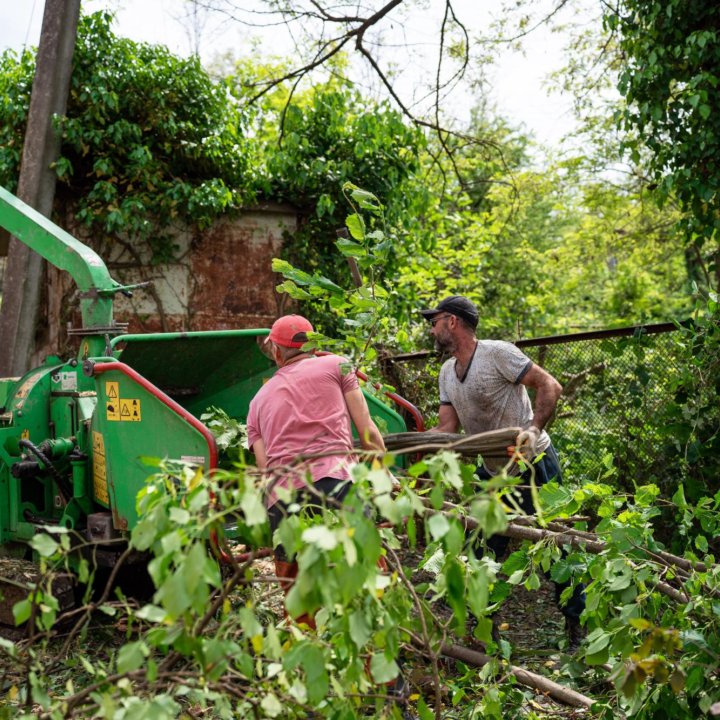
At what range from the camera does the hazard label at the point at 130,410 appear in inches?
179

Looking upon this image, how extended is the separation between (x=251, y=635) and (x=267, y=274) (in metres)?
9.02

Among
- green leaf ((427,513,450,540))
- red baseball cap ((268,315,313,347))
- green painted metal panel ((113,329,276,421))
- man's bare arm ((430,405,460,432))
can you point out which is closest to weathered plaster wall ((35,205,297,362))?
green painted metal panel ((113,329,276,421))

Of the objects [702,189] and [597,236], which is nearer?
[702,189]

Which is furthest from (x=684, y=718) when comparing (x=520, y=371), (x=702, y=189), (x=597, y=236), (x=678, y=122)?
(x=597, y=236)

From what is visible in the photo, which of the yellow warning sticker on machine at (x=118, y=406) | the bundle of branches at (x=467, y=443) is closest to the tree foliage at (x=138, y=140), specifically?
the yellow warning sticker on machine at (x=118, y=406)

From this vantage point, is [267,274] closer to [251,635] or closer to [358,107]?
[358,107]

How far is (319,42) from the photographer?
29.6ft

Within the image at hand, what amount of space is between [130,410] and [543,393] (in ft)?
6.96

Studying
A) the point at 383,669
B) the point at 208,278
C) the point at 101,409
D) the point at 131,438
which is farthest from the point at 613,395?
the point at 208,278

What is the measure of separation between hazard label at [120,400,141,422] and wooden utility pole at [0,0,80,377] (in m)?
4.23

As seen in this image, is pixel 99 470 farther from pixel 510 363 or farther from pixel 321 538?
pixel 321 538

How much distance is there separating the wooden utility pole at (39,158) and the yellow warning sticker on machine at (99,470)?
3.89 m

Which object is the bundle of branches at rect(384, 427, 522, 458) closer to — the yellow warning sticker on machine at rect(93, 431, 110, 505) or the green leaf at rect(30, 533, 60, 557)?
the green leaf at rect(30, 533, 60, 557)

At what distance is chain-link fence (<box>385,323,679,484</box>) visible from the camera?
589cm
